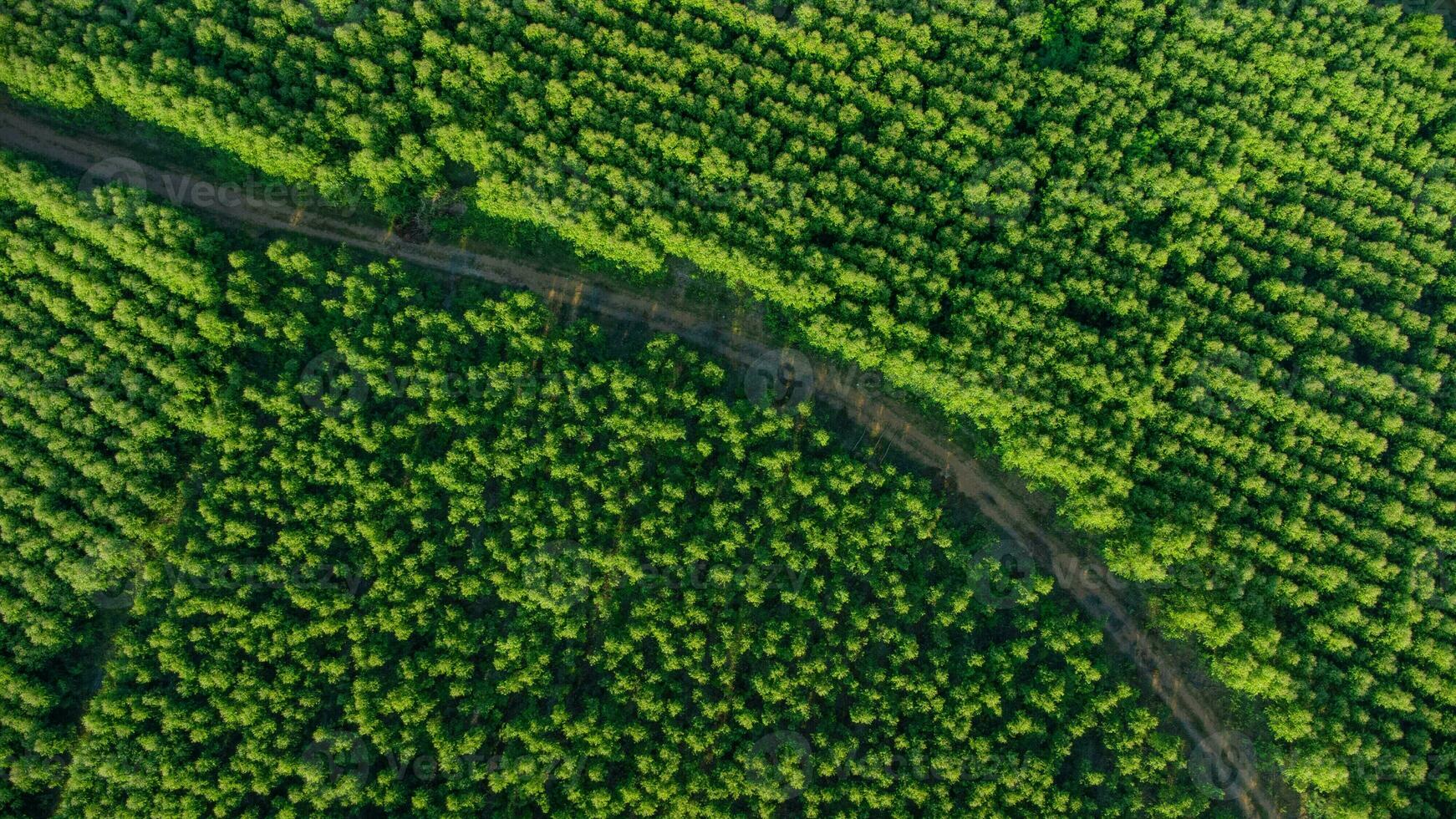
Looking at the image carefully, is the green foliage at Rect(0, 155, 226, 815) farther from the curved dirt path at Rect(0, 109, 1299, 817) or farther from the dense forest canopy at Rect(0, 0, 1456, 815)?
the dense forest canopy at Rect(0, 0, 1456, 815)

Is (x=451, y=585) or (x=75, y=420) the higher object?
(x=75, y=420)

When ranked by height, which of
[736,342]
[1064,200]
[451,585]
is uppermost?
[1064,200]

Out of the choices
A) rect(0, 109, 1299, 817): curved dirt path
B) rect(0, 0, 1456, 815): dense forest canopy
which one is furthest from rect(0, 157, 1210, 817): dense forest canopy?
rect(0, 0, 1456, 815): dense forest canopy

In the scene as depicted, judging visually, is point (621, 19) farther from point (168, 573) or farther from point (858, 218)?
point (168, 573)

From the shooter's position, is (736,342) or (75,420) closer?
(75,420)

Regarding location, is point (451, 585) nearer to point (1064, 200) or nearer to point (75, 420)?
point (75, 420)

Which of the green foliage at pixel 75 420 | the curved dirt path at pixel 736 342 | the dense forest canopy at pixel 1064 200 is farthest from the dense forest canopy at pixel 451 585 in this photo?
the dense forest canopy at pixel 1064 200

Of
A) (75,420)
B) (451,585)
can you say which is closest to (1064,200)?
(451,585)
